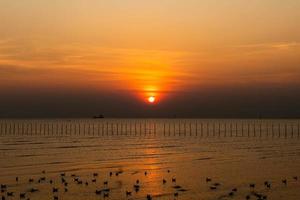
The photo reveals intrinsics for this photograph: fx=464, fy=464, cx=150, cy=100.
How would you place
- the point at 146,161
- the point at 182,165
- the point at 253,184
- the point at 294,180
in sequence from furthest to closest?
the point at 146,161, the point at 182,165, the point at 294,180, the point at 253,184

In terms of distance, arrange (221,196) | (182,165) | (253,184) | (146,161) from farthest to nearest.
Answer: (146,161) → (182,165) → (253,184) → (221,196)

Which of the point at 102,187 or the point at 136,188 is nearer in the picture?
the point at 136,188

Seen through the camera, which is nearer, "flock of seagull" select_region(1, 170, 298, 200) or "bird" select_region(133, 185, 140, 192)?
"flock of seagull" select_region(1, 170, 298, 200)

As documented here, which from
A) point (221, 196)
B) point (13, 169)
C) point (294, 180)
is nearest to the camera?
point (221, 196)

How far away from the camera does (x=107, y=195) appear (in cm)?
2848

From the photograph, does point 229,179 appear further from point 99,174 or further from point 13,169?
point 13,169

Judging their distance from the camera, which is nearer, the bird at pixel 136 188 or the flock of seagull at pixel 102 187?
the flock of seagull at pixel 102 187

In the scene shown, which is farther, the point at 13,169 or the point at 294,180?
the point at 13,169

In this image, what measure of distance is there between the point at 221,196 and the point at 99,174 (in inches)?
520

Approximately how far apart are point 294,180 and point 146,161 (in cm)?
1865

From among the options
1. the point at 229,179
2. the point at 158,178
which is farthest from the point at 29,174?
the point at 229,179

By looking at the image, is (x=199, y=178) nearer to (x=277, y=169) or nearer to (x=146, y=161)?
(x=277, y=169)

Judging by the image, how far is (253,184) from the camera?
33.0 meters

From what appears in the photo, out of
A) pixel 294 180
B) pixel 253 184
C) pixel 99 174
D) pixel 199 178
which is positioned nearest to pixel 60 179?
pixel 99 174
